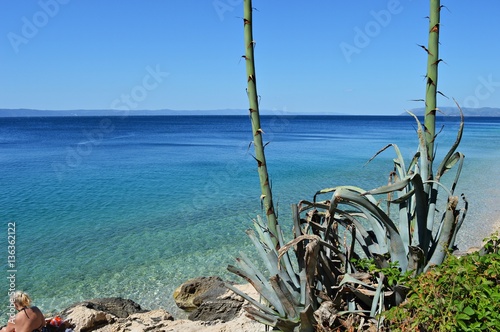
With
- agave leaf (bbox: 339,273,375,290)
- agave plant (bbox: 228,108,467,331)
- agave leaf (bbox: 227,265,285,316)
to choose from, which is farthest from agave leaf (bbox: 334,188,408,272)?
agave leaf (bbox: 227,265,285,316)

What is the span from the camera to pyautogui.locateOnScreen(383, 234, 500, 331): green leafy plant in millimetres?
3164

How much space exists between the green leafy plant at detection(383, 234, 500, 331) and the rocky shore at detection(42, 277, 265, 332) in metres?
2.66

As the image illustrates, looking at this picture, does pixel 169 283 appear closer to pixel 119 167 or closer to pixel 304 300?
pixel 304 300

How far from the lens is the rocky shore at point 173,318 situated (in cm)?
651

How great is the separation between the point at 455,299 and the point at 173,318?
5252mm

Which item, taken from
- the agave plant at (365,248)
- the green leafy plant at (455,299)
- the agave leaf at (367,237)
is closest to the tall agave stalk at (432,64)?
the agave plant at (365,248)

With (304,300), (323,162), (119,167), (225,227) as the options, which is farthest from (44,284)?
(323,162)

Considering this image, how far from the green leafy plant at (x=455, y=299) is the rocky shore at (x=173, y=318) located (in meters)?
2.66

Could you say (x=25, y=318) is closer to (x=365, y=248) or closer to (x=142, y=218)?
(x=365, y=248)

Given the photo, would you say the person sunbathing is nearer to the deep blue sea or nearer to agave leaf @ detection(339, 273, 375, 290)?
the deep blue sea

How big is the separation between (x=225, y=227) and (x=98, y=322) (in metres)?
6.98

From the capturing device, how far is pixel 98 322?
23.1ft

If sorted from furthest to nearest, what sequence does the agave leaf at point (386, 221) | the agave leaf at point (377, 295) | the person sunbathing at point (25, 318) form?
the person sunbathing at point (25, 318) → the agave leaf at point (377, 295) → the agave leaf at point (386, 221)

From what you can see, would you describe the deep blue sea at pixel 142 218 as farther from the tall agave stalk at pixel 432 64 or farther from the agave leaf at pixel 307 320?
the tall agave stalk at pixel 432 64
